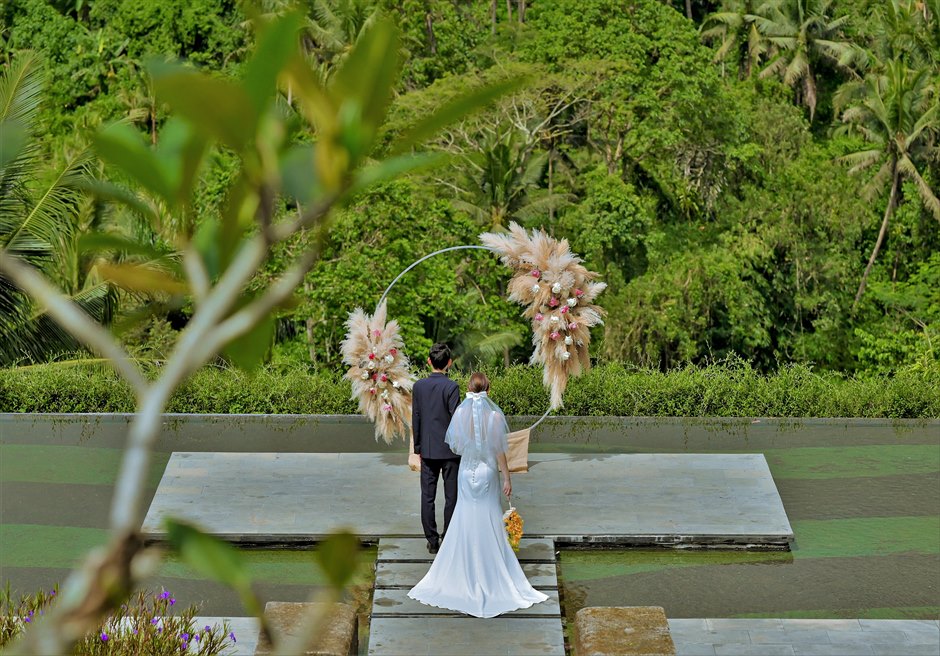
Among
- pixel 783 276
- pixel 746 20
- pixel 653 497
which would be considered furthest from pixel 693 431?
pixel 746 20

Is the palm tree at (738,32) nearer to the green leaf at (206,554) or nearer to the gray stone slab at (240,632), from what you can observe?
the gray stone slab at (240,632)

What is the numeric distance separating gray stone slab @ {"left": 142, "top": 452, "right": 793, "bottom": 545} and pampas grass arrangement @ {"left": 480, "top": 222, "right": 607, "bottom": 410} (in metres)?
0.83

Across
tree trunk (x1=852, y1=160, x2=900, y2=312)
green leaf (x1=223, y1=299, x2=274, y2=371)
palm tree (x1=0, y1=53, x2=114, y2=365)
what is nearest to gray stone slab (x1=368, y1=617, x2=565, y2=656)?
palm tree (x1=0, y1=53, x2=114, y2=365)

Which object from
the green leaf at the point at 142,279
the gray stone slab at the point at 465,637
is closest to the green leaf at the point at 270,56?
the green leaf at the point at 142,279

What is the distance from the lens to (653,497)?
1004 cm

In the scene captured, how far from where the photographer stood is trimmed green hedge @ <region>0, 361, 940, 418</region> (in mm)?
12258

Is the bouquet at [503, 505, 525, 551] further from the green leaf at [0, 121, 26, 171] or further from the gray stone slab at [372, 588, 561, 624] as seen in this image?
the green leaf at [0, 121, 26, 171]

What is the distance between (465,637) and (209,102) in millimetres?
6863

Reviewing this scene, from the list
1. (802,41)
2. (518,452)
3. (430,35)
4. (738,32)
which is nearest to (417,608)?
(518,452)

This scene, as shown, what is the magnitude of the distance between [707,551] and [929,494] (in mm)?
2200

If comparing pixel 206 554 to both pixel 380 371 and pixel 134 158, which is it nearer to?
pixel 134 158

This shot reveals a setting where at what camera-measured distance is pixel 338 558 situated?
3.81 feet

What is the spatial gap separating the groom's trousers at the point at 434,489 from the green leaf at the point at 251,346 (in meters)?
7.35

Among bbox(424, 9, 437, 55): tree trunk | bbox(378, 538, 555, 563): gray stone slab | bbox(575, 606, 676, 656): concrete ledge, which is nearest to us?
bbox(575, 606, 676, 656): concrete ledge
